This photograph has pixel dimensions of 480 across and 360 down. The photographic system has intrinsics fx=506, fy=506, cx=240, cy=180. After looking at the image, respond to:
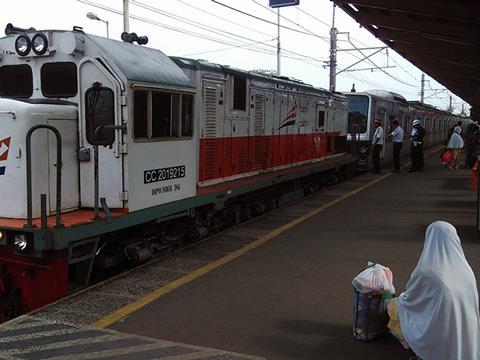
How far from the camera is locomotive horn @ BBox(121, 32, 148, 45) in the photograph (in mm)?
6812

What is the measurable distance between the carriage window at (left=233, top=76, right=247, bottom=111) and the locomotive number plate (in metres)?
2.68

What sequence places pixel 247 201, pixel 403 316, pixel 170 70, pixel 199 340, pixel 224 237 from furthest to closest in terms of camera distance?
pixel 247 201, pixel 224 237, pixel 170 70, pixel 199 340, pixel 403 316

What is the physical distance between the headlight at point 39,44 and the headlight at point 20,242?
224cm

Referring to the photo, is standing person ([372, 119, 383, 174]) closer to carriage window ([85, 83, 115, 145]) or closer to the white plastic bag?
carriage window ([85, 83, 115, 145])

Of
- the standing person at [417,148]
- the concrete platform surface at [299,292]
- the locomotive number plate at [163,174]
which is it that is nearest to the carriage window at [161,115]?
the locomotive number plate at [163,174]

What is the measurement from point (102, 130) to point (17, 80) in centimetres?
156

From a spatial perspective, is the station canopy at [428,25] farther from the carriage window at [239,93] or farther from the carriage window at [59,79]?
the carriage window at [59,79]

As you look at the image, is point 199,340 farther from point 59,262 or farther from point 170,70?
point 170,70

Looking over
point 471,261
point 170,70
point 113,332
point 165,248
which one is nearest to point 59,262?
point 113,332

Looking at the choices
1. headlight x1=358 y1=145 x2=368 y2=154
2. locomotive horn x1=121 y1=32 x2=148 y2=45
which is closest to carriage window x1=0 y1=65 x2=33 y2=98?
locomotive horn x1=121 y1=32 x2=148 y2=45

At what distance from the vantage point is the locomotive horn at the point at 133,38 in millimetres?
6812

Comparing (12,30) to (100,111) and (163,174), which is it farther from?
(163,174)

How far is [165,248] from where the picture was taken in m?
7.28

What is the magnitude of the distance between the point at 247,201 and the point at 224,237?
1902mm
